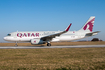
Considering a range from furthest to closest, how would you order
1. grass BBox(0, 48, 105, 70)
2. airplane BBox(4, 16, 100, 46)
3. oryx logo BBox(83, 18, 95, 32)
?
oryx logo BBox(83, 18, 95, 32) → airplane BBox(4, 16, 100, 46) → grass BBox(0, 48, 105, 70)

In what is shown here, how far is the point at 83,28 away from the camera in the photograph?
30969 mm

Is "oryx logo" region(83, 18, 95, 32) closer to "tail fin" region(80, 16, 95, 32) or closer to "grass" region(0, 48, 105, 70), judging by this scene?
"tail fin" region(80, 16, 95, 32)

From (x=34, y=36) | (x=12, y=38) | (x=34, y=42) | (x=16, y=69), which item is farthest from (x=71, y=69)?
(x=12, y=38)

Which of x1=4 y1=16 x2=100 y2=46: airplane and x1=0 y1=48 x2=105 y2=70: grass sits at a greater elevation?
x1=4 y1=16 x2=100 y2=46: airplane

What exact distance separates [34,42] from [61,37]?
7.05 m

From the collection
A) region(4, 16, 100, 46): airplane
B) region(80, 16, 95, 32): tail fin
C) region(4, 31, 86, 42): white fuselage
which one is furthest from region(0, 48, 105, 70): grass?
region(80, 16, 95, 32): tail fin

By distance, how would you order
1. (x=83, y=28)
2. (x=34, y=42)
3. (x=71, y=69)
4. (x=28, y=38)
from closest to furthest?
(x=71, y=69) < (x=34, y=42) < (x=28, y=38) < (x=83, y=28)

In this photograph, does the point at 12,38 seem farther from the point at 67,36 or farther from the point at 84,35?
the point at 84,35

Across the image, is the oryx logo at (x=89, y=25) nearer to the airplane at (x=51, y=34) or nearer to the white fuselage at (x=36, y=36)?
the airplane at (x=51, y=34)

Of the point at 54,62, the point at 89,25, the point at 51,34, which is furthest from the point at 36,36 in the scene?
the point at 54,62

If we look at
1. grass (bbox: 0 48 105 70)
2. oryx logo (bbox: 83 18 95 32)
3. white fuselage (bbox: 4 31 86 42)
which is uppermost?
oryx logo (bbox: 83 18 95 32)

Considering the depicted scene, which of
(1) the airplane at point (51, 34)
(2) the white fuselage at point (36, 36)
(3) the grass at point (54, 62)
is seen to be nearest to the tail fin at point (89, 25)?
(1) the airplane at point (51, 34)

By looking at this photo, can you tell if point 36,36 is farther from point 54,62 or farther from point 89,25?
point 54,62

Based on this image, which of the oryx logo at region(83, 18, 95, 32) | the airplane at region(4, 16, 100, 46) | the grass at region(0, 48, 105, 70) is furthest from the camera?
the oryx logo at region(83, 18, 95, 32)
